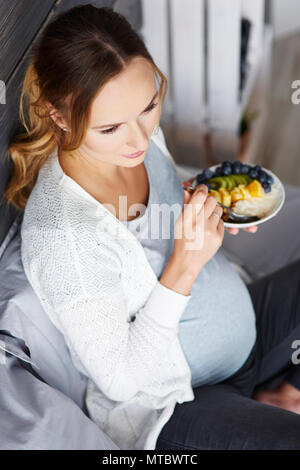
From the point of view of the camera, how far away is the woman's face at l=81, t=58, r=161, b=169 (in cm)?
87

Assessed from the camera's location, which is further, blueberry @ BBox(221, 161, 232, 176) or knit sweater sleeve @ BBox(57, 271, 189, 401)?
blueberry @ BBox(221, 161, 232, 176)

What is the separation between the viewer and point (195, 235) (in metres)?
0.97

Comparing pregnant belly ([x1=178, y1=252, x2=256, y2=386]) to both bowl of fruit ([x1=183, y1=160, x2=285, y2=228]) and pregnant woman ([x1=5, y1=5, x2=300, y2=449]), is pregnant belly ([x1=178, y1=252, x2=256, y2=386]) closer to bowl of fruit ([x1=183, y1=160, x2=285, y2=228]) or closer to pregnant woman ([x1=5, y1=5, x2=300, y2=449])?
pregnant woman ([x1=5, y1=5, x2=300, y2=449])

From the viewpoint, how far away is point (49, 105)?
36.1 inches

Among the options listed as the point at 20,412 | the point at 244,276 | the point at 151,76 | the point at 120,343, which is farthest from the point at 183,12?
the point at 20,412

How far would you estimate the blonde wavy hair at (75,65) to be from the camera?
85 centimetres

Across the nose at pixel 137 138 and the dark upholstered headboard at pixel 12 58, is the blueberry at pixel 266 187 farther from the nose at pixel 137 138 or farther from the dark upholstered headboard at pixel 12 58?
the dark upholstered headboard at pixel 12 58

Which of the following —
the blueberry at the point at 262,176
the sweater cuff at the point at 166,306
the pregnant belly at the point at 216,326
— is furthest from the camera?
the blueberry at the point at 262,176

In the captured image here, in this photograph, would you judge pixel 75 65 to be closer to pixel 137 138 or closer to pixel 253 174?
pixel 137 138

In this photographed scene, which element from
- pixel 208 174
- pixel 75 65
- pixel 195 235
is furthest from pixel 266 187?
pixel 75 65

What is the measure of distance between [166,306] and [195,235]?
0.47ft

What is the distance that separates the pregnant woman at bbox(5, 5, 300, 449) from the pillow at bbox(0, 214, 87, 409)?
2cm

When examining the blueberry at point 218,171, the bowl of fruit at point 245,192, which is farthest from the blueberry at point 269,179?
the blueberry at point 218,171

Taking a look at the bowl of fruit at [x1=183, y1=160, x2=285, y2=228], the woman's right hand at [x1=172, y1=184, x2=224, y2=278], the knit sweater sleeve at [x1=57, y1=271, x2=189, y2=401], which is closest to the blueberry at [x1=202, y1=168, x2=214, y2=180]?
the bowl of fruit at [x1=183, y1=160, x2=285, y2=228]
